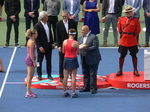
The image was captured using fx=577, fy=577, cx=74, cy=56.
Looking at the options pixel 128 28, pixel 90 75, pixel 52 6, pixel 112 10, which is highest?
pixel 52 6

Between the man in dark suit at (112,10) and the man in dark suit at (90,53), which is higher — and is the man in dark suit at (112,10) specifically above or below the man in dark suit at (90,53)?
above

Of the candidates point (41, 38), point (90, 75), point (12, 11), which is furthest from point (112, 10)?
point (90, 75)

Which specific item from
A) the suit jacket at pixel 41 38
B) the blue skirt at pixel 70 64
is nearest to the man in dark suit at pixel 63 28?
the suit jacket at pixel 41 38

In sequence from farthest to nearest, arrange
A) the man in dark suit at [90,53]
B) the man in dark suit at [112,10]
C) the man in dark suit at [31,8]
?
the man in dark suit at [31,8] < the man in dark suit at [112,10] < the man in dark suit at [90,53]

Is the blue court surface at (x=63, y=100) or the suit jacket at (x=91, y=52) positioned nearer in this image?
the blue court surface at (x=63, y=100)

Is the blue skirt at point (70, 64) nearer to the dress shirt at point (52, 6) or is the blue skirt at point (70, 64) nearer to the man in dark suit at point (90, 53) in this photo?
the man in dark suit at point (90, 53)

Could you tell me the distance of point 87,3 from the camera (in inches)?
897

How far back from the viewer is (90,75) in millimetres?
16844

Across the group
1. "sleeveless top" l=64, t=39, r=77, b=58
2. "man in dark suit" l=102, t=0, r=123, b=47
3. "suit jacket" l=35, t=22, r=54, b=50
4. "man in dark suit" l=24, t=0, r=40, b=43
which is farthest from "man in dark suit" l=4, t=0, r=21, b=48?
"sleeveless top" l=64, t=39, r=77, b=58

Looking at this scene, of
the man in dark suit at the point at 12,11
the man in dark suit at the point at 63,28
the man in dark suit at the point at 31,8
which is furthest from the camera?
the man in dark suit at the point at 31,8

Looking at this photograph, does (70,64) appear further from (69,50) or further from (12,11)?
(12,11)

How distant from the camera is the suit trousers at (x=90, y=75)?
16.7 meters

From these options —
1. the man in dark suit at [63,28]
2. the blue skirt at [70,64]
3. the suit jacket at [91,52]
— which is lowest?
the blue skirt at [70,64]

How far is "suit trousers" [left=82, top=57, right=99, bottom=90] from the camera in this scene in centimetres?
1672
